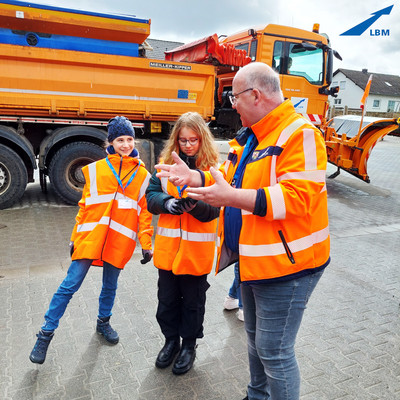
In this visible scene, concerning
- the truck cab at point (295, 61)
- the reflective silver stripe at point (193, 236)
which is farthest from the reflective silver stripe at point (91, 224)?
the truck cab at point (295, 61)

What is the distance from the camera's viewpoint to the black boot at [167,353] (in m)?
2.54

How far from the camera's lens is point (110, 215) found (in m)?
2.65

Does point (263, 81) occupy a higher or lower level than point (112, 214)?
higher

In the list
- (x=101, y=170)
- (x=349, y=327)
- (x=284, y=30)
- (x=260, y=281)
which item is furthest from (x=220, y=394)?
(x=284, y=30)

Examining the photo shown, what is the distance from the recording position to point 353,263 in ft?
15.0

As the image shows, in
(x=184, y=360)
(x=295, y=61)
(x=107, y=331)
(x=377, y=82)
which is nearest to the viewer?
(x=184, y=360)

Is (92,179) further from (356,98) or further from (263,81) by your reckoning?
(356,98)

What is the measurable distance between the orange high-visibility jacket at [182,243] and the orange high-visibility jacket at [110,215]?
0.29 meters

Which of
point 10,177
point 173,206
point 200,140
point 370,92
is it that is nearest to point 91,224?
point 173,206

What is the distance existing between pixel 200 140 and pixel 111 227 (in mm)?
895

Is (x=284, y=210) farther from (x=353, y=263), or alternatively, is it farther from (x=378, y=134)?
(x=378, y=134)

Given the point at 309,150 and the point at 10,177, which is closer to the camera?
the point at 309,150

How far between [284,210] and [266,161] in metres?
0.25

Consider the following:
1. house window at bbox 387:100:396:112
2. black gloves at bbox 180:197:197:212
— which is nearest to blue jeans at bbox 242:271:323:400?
black gloves at bbox 180:197:197:212
